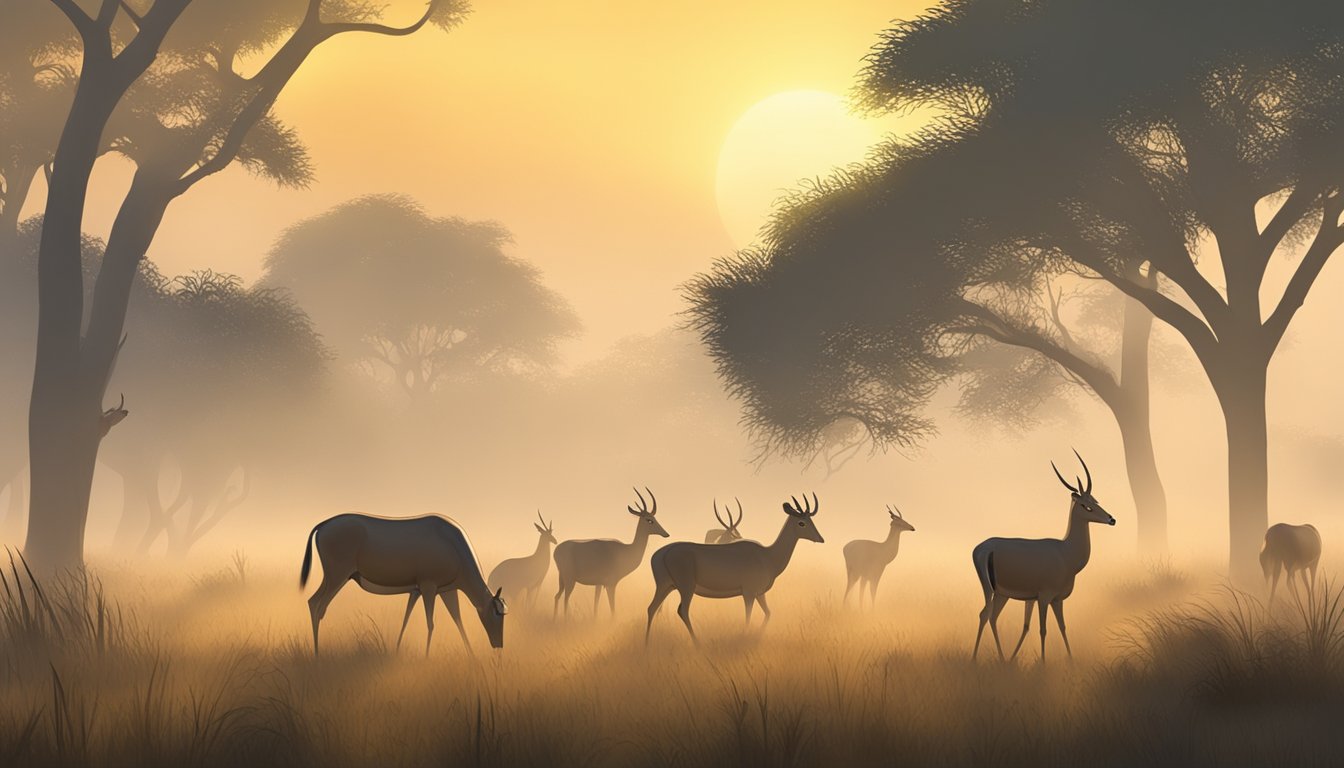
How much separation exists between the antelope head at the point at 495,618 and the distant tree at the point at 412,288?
1645 inches

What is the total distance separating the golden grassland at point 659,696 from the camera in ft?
28.5

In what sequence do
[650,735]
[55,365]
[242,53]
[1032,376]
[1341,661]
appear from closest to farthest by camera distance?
[650,735] → [1341,661] → [55,365] → [242,53] → [1032,376]

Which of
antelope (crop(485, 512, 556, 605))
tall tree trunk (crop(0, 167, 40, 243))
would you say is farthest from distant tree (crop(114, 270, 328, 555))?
antelope (crop(485, 512, 556, 605))

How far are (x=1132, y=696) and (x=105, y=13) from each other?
15.9 m

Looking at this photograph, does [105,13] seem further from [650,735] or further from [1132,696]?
[1132,696]

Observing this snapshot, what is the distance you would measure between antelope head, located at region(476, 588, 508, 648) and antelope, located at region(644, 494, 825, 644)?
239cm

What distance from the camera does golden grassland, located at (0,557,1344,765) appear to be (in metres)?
8.67

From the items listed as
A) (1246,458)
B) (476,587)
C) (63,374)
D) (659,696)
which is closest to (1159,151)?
(1246,458)

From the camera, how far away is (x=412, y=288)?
176ft

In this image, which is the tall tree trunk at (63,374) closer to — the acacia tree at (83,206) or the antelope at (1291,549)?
the acacia tree at (83,206)

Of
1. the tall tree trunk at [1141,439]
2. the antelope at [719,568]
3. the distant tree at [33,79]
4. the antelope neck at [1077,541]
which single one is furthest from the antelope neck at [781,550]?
the distant tree at [33,79]

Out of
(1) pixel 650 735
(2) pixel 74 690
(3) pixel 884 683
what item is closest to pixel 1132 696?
(3) pixel 884 683

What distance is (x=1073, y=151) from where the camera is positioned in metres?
21.4

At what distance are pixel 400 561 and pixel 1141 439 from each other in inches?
775
